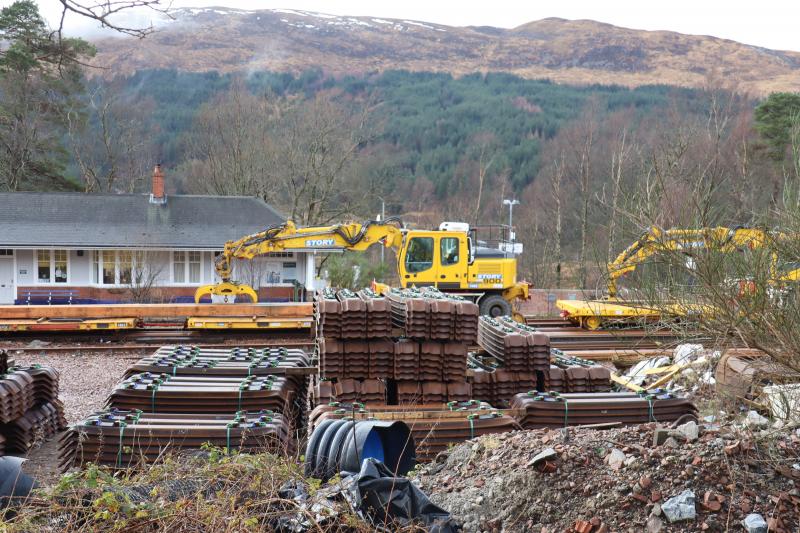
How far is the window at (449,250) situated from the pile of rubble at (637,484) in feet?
49.4

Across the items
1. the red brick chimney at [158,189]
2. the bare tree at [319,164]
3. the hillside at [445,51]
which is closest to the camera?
the red brick chimney at [158,189]

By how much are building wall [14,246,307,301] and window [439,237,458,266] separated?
9.97 meters

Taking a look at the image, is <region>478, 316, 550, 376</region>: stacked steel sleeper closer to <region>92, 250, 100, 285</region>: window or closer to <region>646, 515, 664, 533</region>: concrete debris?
<region>646, 515, 664, 533</region>: concrete debris

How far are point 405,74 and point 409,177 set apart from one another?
59.7 metres

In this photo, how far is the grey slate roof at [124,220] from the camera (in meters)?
30.0

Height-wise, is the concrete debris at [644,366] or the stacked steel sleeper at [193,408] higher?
the stacked steel sleeper at [193,408]

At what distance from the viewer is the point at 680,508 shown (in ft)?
19.5

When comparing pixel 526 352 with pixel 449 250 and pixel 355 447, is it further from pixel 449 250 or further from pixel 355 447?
pixel 449 250

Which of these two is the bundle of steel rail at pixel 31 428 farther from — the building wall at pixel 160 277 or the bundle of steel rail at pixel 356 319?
the building wall at pixel 160 277

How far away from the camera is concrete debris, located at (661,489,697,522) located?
233 inches

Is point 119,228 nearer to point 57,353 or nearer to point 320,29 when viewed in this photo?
point 57,353

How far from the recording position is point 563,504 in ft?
20.7

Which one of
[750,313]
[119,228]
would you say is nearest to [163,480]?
[750,313]

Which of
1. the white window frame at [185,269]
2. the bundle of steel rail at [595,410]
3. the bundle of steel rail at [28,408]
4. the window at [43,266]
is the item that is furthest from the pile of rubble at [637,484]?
the window at [43,266]
